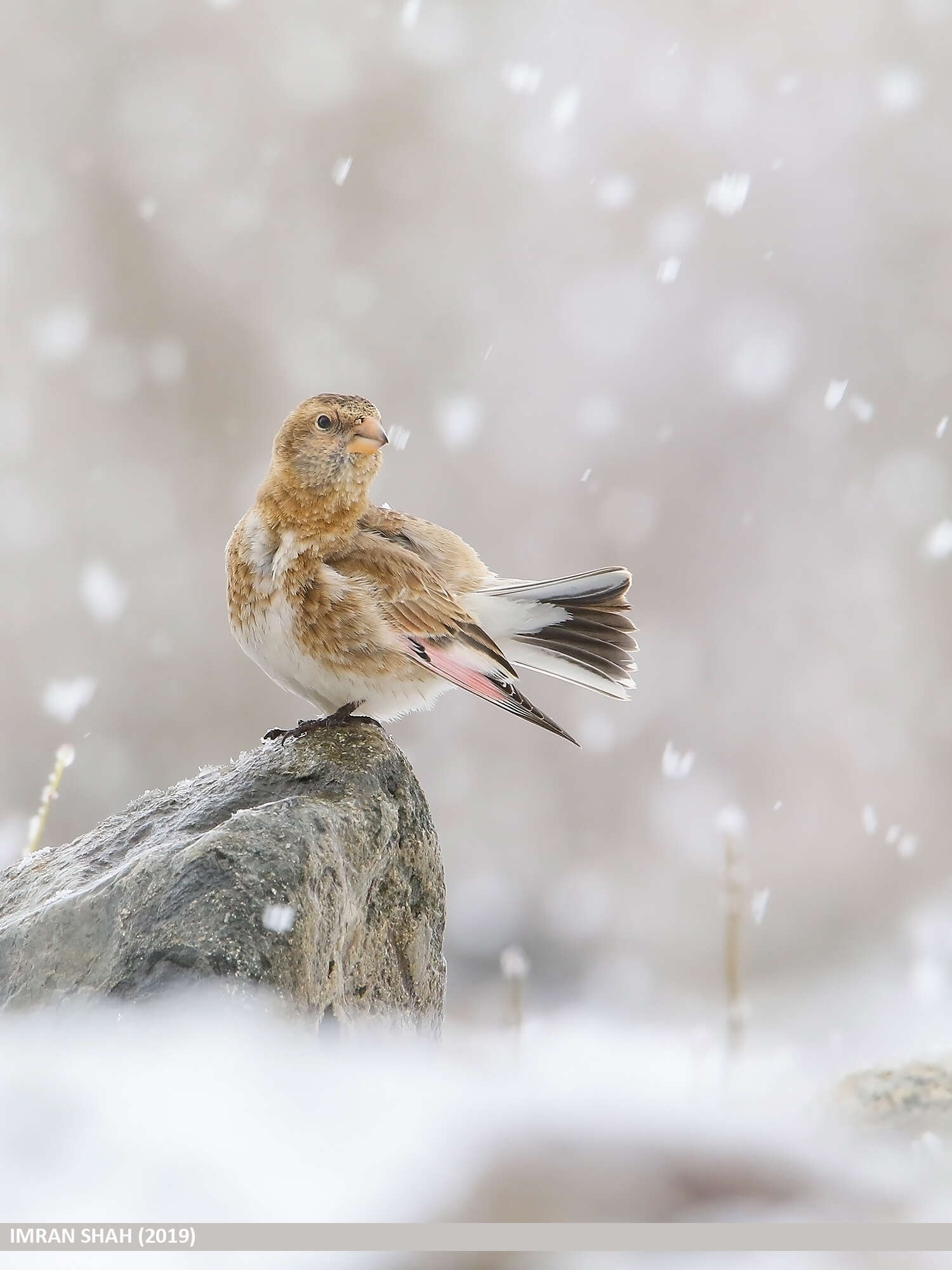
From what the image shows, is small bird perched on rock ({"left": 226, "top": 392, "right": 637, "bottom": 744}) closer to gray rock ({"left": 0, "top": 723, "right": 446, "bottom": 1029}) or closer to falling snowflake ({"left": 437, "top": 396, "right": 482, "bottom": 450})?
gray rock ({"left": 0, "top": 723, "right": 446, "bottom": 1029})

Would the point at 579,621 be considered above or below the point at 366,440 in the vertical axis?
below

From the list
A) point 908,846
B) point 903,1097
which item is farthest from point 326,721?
Answer: point 908,846

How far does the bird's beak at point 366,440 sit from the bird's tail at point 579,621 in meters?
0.49

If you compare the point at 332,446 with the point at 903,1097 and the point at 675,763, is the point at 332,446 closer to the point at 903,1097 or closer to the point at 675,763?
the point at 903,1097

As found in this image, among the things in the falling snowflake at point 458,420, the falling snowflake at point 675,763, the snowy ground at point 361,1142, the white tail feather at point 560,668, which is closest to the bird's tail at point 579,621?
the white tail feather at point 560,668

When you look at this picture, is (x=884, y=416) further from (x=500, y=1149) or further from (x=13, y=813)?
(x=500, y=1149)

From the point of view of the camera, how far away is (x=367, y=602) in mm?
2682

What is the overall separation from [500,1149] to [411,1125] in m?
0.15

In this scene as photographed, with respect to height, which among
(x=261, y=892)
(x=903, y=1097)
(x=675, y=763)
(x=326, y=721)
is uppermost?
(x=675, y=763)

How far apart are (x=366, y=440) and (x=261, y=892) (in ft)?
3.94

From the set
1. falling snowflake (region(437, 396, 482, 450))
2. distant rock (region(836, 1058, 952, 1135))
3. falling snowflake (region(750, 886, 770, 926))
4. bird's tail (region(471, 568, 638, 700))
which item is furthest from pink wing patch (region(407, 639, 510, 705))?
falling snowflake (region(750, 886, 770, 926))

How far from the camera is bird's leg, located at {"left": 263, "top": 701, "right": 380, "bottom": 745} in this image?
2775 millimetres

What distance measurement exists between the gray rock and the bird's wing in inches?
10.1

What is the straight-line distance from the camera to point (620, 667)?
3.03 metres
